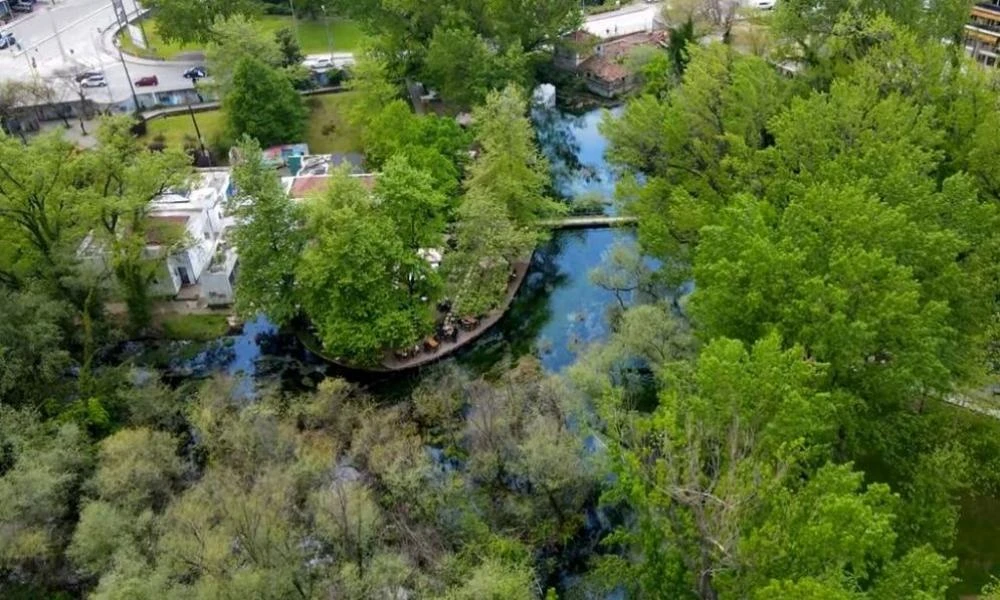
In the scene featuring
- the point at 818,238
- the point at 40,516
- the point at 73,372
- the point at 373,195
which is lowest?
the point at 73,372

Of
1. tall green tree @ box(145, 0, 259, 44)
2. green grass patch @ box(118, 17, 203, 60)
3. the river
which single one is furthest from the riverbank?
green grass patch @ box(118, 17, 203, 60)

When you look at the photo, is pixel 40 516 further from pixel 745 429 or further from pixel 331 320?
pixel 745 429

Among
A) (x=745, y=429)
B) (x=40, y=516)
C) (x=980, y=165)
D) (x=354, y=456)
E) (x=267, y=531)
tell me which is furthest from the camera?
(x=980, y=165)

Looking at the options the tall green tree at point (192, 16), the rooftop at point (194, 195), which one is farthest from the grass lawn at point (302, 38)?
the rooftop at point (194, 195)

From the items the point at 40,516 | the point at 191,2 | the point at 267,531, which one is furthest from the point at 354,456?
the point at 191,2

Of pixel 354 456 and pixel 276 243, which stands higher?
pixel 276 243

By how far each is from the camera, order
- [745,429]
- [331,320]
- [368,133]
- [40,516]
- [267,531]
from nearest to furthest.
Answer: [745,429]
[267,531]
[40,516]
[331,320]
[368,133]
